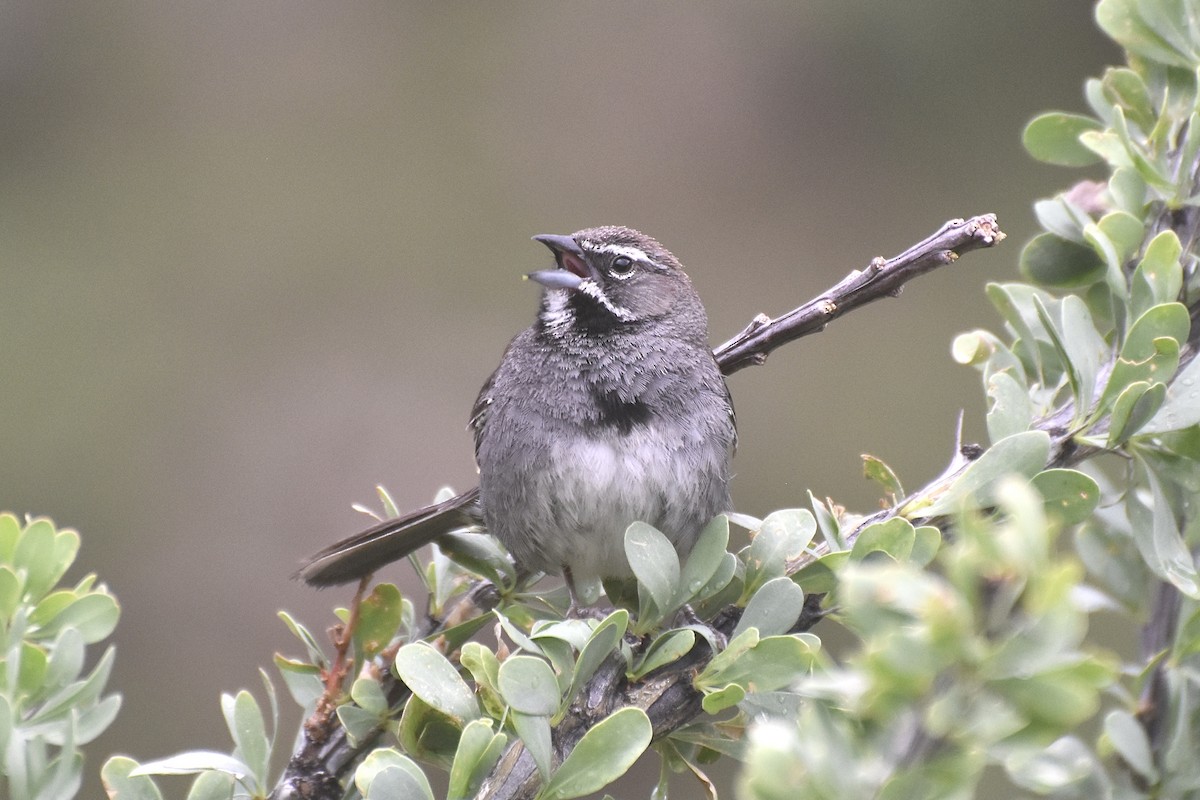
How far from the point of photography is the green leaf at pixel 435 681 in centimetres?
166

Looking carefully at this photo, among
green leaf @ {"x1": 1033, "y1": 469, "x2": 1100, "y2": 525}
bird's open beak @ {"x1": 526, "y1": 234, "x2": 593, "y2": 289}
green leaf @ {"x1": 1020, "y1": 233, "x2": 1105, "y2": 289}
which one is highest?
bird's open beak @ {"x1": 526, "y1": 234, "x2": 593, "y2": 289}

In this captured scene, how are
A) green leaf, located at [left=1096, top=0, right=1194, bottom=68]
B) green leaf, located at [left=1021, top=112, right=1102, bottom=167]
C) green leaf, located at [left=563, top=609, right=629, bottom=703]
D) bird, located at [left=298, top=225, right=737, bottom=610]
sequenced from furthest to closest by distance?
bird, located at [left=298, top=225, right=737, bottom=610] → green leaf, located at [left=1021, top=112, right=1102, bottom=167] → green leaf, located at [left=1096, top=0, right=1194, bottom=68] → green leaf, located at [left=563, top=609, right=629, bottom=703]

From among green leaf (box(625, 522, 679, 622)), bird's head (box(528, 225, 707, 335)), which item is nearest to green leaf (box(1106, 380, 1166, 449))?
green leaf (box(625, 522, 679, 622))

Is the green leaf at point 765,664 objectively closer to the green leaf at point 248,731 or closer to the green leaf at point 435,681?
the green leaf at point 435,681

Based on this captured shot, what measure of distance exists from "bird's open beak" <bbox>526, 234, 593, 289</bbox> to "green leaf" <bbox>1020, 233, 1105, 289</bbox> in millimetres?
1267

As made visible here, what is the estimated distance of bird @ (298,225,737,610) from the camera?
292cm

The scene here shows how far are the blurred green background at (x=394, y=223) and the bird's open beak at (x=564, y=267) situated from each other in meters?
2.59

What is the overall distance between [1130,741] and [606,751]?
709 mm

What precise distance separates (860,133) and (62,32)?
4.18 meters

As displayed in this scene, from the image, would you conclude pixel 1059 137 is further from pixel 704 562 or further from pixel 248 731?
pixel 248 731

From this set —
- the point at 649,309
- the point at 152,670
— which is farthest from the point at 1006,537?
the point at 152,670

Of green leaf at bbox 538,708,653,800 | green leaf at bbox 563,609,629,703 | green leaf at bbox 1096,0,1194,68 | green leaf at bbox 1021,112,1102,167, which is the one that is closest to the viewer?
green leaf at bbox 538,708,653,800

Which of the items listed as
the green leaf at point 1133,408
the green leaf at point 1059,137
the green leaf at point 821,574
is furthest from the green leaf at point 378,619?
the green leaf at point 1059,137

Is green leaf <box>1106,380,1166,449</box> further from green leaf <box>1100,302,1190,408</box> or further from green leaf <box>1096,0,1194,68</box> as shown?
green leaf <box>1096,0,1194,68</box>
